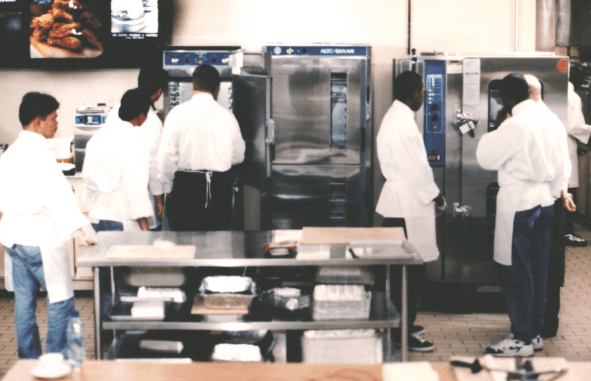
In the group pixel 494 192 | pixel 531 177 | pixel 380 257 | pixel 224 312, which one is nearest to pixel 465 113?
pixel 494 192

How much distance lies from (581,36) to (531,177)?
11.9 ft

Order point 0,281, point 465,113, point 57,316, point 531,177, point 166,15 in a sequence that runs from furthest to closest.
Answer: point 166,15 < point 0,281 < point 465,113 < point 531,177 < point 57,316

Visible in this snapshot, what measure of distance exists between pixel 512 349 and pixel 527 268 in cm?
52

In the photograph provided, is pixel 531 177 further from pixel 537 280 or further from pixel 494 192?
pixel 494 192

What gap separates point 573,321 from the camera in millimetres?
5129

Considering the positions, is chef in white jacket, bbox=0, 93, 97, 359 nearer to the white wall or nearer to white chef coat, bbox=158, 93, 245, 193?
white chef coat, bbox=158, 93, 245, 193

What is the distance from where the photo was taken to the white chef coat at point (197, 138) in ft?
16.2

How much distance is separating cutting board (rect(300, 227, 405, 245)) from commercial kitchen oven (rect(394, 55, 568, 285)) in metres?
1.69

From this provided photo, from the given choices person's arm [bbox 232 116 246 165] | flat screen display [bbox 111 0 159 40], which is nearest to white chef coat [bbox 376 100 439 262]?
person's arm [bbox 232 116 246 165]

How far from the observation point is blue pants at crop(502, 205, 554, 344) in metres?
4.24

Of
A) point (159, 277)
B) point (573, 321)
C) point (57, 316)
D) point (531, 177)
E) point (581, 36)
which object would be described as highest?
point (581, 36)

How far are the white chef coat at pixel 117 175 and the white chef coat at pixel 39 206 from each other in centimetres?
61

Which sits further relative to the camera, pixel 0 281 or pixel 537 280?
pixel 0 281

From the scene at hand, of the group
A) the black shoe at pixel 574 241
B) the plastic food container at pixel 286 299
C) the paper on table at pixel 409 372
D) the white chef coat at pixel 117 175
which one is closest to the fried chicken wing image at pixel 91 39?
the white chef coat at pixel 117 175
